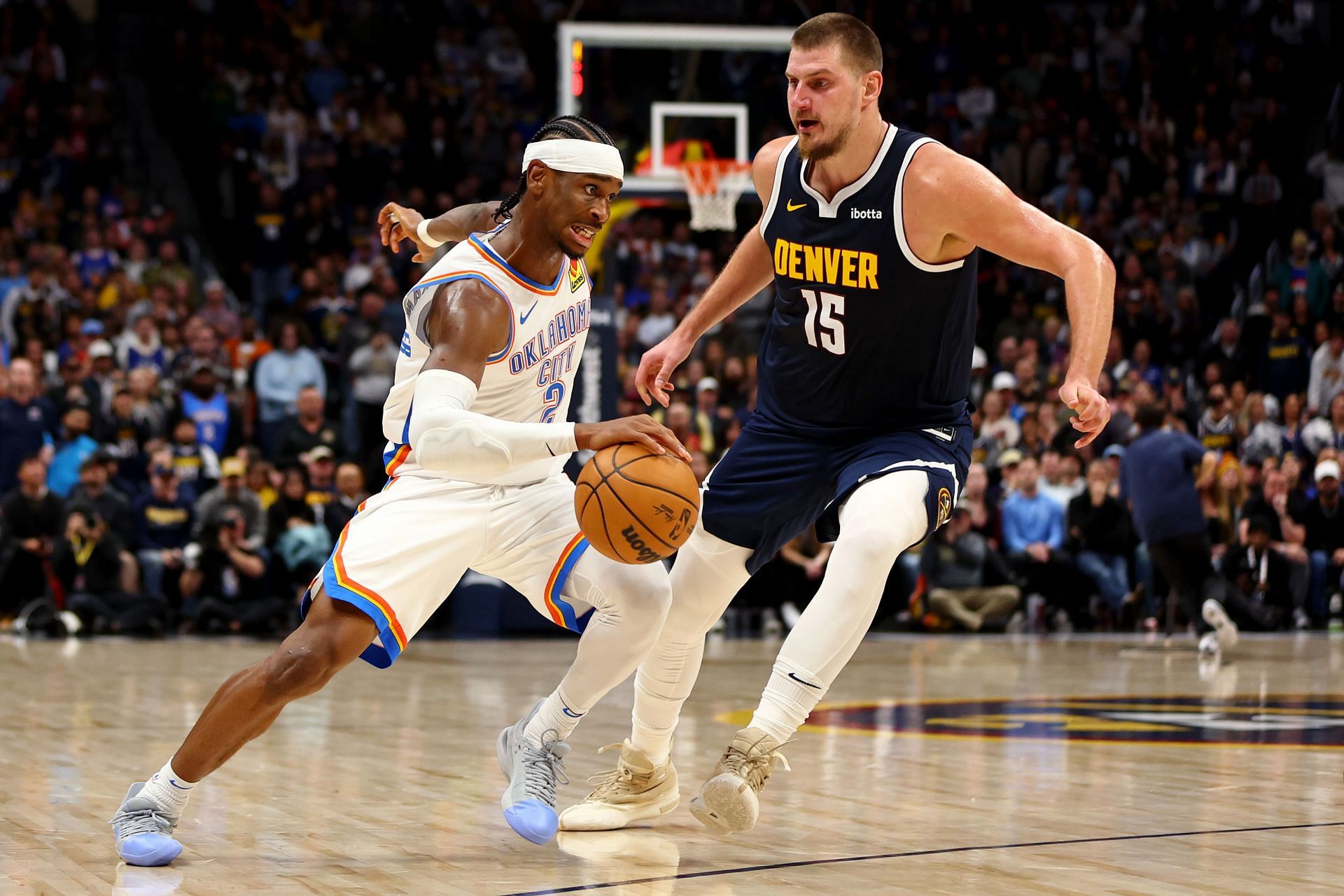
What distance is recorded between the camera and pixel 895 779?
595 centimetres

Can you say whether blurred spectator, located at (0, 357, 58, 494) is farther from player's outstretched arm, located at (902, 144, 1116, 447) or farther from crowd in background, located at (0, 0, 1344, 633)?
player's outstretched arm, located at (902, 144, 1116, 447)

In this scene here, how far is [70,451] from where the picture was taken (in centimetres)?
1357

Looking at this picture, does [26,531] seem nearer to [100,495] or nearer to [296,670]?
[100,495]

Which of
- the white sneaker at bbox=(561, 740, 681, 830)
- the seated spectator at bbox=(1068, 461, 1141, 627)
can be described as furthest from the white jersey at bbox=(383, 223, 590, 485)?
the seated spectator at bbox=(1068, 461, 1141, 627)

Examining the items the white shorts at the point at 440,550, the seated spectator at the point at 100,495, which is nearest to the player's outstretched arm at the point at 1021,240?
the white shorts at the point at 440,550

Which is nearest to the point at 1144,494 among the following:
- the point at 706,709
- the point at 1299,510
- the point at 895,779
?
the point at 1299,510

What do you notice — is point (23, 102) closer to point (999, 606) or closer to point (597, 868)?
point (999, 606)

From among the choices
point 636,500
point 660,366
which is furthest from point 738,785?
point 660,366

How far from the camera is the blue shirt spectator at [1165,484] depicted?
12.1 metres

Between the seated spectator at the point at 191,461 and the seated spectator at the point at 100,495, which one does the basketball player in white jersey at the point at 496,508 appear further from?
the seated spectator at the point at 191,461

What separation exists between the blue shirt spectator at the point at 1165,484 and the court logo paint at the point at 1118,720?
3425 millimetres

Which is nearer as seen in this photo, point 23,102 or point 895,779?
point 895,779

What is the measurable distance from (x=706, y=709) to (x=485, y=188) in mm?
11727

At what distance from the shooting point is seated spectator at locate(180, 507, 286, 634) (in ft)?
43.3
